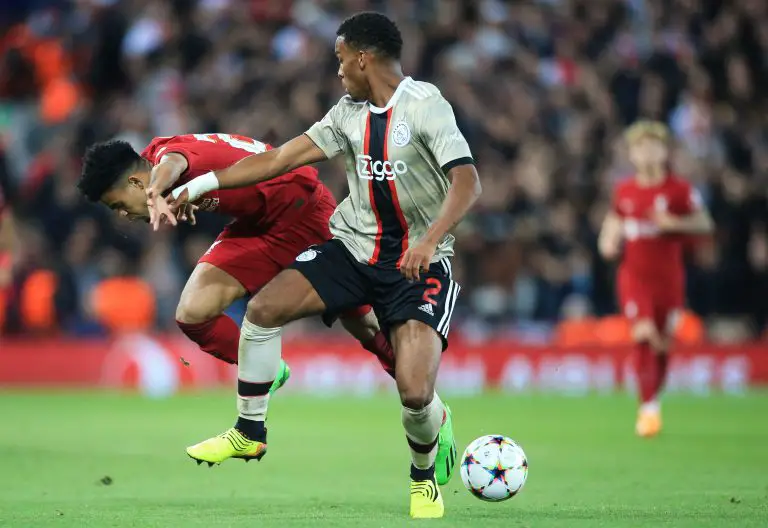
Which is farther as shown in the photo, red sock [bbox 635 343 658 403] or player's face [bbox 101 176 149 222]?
red sock [bbox 635 343 658 403]

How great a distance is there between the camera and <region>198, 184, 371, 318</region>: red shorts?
7527 millimetres

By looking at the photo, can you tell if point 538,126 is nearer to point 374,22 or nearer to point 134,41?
point 134,41

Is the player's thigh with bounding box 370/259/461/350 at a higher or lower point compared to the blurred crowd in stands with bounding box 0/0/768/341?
lower

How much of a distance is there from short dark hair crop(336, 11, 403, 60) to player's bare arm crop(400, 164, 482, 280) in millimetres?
770

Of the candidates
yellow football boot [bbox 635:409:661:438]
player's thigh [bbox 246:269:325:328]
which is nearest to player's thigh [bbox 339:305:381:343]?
player's thigh [bbox 246:269:325:328]

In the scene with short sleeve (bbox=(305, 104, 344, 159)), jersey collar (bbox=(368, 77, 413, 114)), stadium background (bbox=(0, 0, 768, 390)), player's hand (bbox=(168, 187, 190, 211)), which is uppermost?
stadium background (bbox=(0, 0, 768, 390))

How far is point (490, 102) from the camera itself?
58.5 ft

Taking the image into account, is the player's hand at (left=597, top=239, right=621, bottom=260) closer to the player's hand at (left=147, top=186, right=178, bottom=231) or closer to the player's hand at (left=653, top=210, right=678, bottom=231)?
the player's hand at (left=653, top=210, right=678, bottom=231)

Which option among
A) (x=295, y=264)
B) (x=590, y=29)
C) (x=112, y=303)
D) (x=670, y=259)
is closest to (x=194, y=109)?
(x=112, y=303)

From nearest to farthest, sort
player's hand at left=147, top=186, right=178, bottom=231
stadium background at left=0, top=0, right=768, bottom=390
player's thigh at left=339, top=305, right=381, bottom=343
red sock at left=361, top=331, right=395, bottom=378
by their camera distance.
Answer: player's hand at left=147, top=186, right=178, bottom=231 → player's thigh at left=339, top=305, right=381, bottom=343 → red sock at left=361, top=331, right=395, bottom=378 → stadium background at left=0, top=0, right=768, bottom=390

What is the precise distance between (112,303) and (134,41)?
424cm

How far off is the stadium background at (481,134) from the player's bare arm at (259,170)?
9.10 meters

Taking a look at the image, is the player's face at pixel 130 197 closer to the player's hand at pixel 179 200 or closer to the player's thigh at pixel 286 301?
the player's hand at pixel 179 200

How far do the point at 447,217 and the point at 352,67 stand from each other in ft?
3.27
